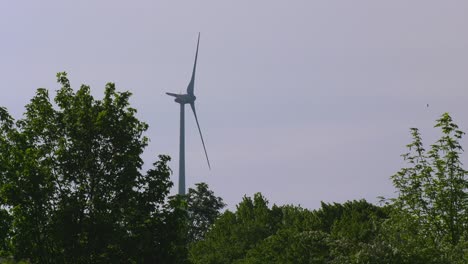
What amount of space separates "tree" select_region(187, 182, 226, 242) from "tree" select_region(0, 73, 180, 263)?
267 ft

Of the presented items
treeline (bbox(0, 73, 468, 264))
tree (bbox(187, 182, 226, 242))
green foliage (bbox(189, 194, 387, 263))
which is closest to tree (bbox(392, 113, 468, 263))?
treeline (bbox(0, 73, 468, 264))

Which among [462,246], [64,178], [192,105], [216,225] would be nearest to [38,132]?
[64,178]

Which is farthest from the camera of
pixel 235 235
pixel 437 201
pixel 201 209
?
pixel 201 209

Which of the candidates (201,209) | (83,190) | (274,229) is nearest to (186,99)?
(201,209)

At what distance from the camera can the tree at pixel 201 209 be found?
398 feet

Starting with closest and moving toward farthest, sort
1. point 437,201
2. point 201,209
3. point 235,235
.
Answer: point 437,201 → point 235,235 → point 201,209

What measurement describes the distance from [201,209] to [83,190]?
83.5 meters

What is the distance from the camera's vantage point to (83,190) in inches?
1529

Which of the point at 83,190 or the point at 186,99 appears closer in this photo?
the point at 83,190

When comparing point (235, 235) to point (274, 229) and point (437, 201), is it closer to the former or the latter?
point (274, 229)

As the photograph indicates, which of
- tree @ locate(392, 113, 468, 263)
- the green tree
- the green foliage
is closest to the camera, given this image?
tree @ locate(392, 113, 468, 263)

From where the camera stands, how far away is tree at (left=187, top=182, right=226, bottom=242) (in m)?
121

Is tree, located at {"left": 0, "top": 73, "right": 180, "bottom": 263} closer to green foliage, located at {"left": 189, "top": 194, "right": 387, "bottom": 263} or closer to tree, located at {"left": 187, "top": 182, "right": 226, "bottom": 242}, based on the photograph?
green foliage, located at {"left": 189, "top": 194, "right": 387, "bottom": 263}

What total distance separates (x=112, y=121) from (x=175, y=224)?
4.81 meters
